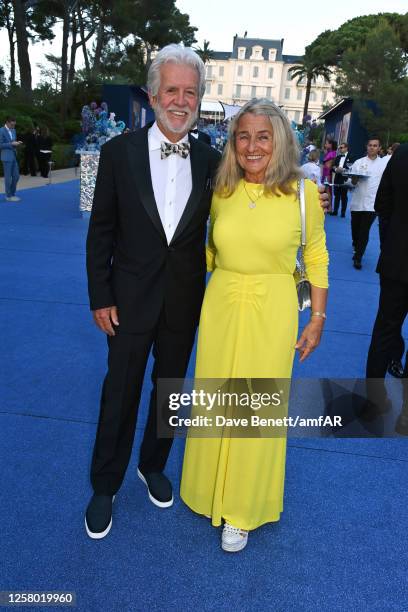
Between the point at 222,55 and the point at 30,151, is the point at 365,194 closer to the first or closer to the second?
the point at 30,151

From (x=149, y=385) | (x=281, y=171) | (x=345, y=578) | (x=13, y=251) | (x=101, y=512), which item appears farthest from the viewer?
(x=13, y=251)

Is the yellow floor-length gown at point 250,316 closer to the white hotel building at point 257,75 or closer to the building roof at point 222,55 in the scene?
the white hotel building at point 257,75

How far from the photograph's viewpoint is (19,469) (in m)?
2.66

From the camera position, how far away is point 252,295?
2.08 meters

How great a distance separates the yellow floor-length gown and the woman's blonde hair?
0.14ft

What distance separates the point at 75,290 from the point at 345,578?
438 cm

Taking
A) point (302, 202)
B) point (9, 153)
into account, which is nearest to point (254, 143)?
point (302, 202)

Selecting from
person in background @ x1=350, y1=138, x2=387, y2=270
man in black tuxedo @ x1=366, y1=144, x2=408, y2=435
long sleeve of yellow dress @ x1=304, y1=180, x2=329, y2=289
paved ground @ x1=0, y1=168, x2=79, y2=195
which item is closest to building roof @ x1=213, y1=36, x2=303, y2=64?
paved ground @ x1=0, y1=168, x2=79, y2=195

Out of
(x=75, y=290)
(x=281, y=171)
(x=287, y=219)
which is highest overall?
(x=281, y=171)

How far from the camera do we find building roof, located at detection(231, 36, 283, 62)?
86.1 metres

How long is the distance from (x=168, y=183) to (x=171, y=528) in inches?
59.0

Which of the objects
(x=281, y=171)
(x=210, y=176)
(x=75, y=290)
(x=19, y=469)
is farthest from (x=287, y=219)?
(x=75, y=290)

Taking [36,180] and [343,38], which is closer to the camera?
[36,180]

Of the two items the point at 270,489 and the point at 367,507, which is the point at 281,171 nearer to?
the point at 270,489
